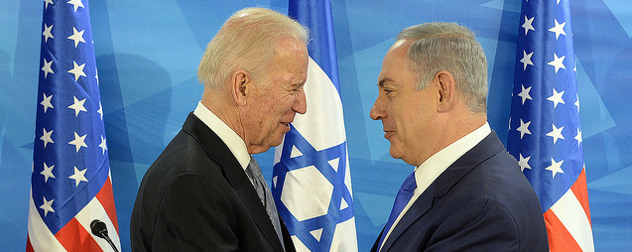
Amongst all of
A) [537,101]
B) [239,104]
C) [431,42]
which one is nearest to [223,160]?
[239,104]

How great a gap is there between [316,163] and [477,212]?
1.67 meters

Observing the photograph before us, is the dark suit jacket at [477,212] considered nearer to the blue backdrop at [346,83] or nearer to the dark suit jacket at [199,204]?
the dark suit jacket at [199,204]

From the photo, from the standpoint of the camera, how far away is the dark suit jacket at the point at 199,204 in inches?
49.4

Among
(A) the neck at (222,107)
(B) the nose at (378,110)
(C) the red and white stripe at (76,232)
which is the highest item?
(A) the neck at (222,107)

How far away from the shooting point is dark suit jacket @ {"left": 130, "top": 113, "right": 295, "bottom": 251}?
1254mm

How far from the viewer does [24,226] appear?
324cm

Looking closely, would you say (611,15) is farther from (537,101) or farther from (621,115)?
(537,101)

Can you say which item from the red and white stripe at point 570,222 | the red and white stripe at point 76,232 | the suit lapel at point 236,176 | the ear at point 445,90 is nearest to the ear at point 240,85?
the suit lapel at point 236,176

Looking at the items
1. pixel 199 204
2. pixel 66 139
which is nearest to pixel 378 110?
pixel 199 204

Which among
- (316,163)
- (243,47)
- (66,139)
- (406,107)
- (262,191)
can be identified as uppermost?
(243,47)

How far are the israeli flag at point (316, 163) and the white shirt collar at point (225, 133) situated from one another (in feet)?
4.57

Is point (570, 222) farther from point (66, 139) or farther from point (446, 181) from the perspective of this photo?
point (66, 139)

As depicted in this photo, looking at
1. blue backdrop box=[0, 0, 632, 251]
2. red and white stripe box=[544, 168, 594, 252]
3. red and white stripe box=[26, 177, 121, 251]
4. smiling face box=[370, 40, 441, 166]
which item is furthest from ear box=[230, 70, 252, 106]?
red and white stripe box=[544, 168, 594, 252]

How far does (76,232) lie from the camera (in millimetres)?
2727
